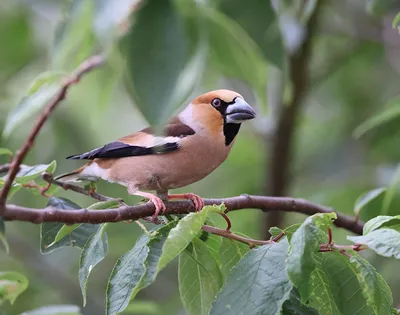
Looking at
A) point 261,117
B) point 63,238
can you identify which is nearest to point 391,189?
point 63,238

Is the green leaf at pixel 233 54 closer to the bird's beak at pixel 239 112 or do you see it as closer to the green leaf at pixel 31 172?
the bird's beak at pixel 239 112

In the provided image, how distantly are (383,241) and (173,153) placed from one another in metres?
1.41

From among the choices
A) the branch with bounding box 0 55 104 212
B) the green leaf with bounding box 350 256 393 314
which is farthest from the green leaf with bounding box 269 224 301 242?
the branch with bounding box 0 55 104 212

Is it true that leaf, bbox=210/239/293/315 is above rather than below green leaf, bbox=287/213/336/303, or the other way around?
below

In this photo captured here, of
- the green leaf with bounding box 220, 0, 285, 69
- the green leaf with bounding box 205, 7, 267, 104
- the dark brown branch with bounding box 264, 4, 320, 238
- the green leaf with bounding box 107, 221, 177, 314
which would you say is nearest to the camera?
the green leaf with bounding box 107, 221, 177, 314

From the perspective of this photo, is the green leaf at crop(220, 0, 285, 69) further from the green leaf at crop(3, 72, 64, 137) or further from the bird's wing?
the green leaf at crop(3, 72, 64, 137)

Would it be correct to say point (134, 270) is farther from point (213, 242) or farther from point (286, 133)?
point (286, 133)

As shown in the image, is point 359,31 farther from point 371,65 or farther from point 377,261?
point 377,261

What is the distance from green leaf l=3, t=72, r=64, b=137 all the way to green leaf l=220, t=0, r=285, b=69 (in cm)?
84

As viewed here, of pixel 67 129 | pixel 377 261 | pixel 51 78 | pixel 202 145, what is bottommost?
pixel 377 261

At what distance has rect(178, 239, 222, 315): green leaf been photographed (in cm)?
206

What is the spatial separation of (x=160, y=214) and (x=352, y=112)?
128 inches

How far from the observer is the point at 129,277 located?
6.07ft

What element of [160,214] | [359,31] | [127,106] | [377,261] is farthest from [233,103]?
[127,106]
